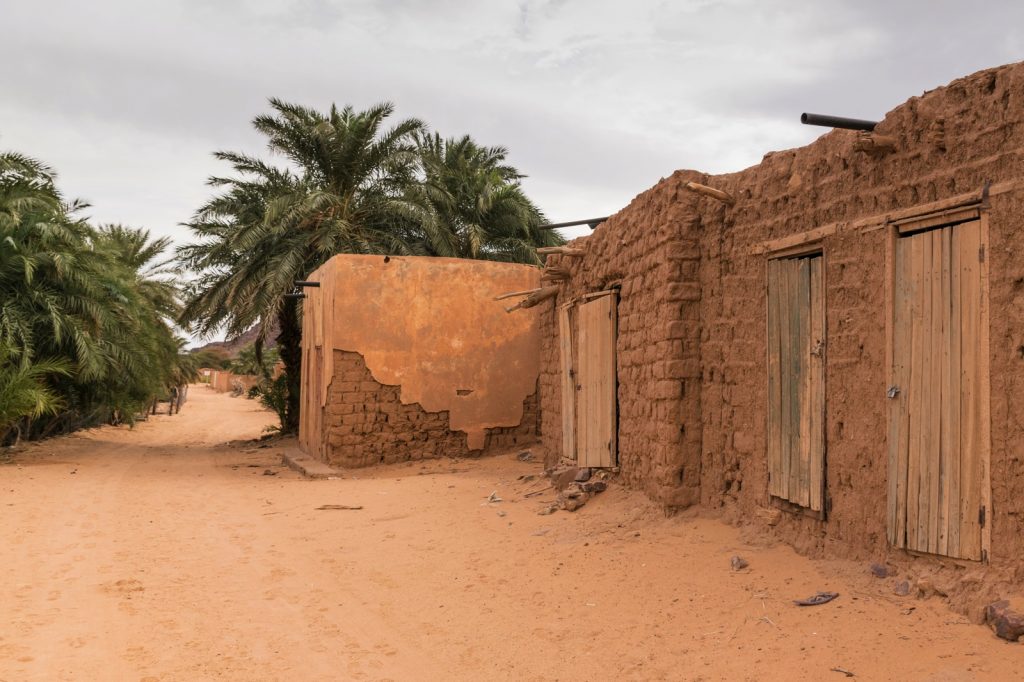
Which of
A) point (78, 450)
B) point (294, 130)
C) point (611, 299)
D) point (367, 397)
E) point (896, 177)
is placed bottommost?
point (78, 450)

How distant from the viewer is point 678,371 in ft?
22.4

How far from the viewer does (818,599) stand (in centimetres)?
479

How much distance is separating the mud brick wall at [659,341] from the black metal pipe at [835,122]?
1970mm

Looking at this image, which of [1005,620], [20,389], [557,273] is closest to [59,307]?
[20,389]

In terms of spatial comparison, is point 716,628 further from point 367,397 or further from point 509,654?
point 367,397

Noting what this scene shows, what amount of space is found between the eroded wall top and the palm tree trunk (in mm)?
5230

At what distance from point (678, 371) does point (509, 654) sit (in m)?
2.85

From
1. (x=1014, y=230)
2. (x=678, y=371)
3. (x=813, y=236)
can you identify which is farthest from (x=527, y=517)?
(x=1014, y=230)

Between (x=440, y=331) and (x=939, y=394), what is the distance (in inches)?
380

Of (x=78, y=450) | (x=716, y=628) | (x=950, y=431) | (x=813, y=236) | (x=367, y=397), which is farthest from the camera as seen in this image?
(x=78, y=450)

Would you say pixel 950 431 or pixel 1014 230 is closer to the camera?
pixel 1014 230

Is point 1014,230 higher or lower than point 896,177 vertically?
lower

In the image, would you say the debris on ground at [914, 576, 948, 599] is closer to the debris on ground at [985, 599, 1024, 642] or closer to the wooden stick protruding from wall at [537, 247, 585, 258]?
the debris on ground at [985, 599, 1024, 642]

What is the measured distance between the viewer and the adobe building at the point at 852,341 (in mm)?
4281
